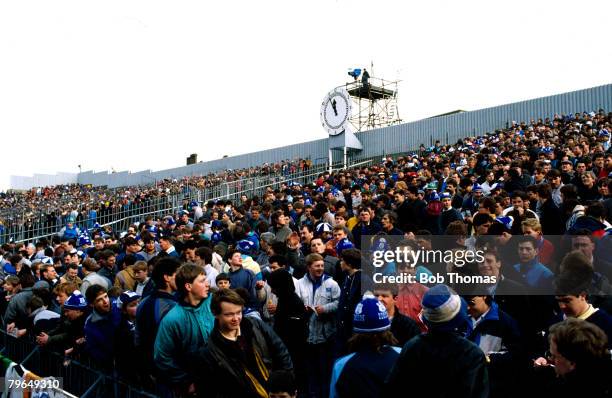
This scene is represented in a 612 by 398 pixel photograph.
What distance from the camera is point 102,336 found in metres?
5.76

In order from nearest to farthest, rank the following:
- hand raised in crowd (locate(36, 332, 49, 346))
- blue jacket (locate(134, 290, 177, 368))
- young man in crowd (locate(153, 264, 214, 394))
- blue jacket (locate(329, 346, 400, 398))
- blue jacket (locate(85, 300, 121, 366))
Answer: blue jacket (locate(329, 346, 400, 398)) → young man in crowd (locate(153, 264, 214, 394)) → blue jacket (locate(134, 290, 177, 368)) → blue jacket (locate(85, 300, 121, 366)) → hand raised in crowd (locate(36, 332, 49, 346))

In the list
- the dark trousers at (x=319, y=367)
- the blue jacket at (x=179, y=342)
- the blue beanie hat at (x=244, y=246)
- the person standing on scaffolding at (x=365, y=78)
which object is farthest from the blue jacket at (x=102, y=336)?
the person standing on scaffolding at (x=365, y=78)

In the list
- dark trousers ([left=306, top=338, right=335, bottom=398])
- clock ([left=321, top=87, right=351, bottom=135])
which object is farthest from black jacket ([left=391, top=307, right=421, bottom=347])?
clock ([left=321, top=87, right=351, bottom=135])

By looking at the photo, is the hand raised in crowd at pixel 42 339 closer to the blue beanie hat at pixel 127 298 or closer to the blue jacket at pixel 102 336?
the blue jacket at pixel 102 336

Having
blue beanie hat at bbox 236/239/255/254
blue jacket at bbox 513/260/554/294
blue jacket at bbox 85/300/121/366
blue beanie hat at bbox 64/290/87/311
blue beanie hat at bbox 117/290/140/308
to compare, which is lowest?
blue jacket at bbox 85/300/121/366

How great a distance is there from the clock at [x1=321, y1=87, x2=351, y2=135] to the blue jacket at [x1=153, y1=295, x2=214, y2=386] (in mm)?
23367

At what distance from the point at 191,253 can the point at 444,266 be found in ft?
12.2

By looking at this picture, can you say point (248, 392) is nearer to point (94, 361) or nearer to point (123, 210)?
point (94, 361)

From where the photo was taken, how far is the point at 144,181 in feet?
164

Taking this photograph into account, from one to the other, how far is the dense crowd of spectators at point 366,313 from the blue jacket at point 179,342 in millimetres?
10

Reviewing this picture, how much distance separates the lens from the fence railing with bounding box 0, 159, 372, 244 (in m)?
24.8

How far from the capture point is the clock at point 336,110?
27.4 meters

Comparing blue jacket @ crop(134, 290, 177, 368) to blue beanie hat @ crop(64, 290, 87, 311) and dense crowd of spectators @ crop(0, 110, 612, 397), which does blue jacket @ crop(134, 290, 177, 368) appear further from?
blue beanie hat @ crop(64, 290, 87, 311)

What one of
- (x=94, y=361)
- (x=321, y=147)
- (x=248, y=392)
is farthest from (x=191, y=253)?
(x=321, y=147)
